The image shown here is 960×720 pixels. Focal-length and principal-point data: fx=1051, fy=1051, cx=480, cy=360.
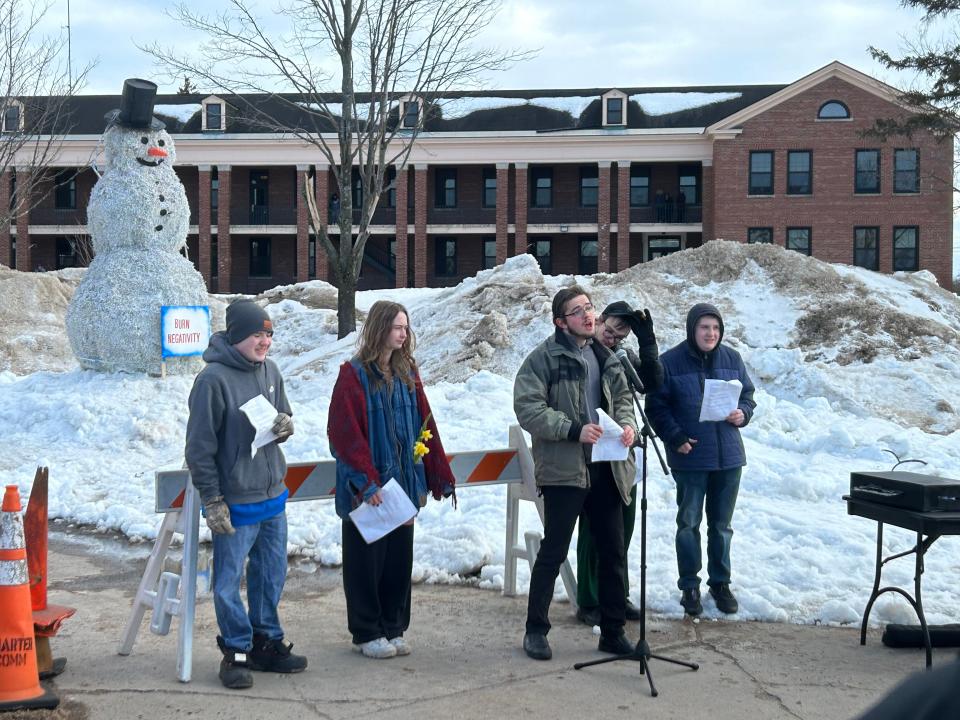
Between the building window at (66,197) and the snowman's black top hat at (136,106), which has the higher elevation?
the building window at (66,197)

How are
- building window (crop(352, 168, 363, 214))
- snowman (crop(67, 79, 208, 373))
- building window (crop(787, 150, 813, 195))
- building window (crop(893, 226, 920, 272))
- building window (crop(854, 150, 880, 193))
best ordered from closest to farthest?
snowman (crop(67, 79, 208, 373)), building window (crop(893, 226, 920, 272)), building window (crop(854, 150, 880, 193)), building window (crop(787, 150, 813, 195)), building window (crop(352, 168, 363, 214))

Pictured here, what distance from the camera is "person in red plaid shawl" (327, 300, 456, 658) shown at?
584 centimetres

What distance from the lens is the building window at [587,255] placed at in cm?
4681

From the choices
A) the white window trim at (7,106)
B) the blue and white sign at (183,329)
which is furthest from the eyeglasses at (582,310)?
the white window trim at (7,106)

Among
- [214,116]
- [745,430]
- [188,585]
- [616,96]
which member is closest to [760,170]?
[616,96]

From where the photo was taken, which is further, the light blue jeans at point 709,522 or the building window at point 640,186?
the building window at point 640,186

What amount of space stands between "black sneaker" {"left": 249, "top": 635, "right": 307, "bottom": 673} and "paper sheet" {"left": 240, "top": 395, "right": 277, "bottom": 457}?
1074 mm

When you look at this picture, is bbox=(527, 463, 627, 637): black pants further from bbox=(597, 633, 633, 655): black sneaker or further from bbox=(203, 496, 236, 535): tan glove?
bbox=(203, 496, 236, 535): tan glove

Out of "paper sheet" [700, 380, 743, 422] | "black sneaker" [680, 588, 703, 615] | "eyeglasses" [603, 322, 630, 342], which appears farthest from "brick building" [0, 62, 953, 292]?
"black sneaker" [680, 588, 703, 615]

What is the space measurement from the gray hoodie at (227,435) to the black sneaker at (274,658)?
821 mm

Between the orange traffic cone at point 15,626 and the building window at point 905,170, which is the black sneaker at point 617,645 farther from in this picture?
the building window at point 905,170

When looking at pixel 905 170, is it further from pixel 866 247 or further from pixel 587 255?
pixel 587 255

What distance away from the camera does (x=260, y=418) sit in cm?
544

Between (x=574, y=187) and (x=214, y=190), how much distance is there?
1649 centimetres
